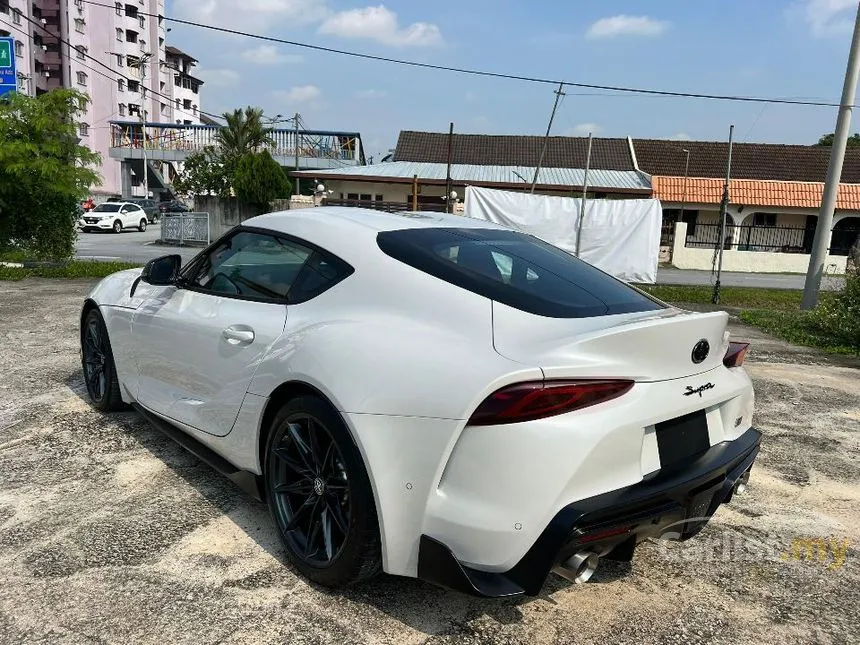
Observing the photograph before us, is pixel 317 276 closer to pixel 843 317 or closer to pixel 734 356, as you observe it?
pixel 734 356

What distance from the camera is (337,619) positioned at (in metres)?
2.44

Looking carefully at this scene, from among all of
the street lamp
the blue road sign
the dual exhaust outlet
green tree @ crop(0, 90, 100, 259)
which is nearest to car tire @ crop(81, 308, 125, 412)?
the dual exhaust outlet

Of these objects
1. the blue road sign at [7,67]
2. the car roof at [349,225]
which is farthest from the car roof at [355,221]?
the blue road sign at [7,67]

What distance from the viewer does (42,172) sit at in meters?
12.8

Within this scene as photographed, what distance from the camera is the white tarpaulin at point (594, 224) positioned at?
1425 centimetres

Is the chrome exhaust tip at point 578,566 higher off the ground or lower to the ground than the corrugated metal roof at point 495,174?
lower

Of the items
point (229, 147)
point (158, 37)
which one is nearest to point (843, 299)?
point (229, 147)

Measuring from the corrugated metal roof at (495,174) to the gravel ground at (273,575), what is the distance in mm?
27758

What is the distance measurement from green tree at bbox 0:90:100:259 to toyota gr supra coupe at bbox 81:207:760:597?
1189 centimetres

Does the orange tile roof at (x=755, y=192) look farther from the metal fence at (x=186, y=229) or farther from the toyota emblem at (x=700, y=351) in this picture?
the toyota emblem at (x=700, y=351)

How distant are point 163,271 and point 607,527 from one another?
2779 mm

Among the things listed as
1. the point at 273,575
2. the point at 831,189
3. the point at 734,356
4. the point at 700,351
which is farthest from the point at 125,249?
the point at 700,351

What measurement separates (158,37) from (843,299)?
83810 mm

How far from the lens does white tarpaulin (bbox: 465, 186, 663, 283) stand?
14.2 meters
